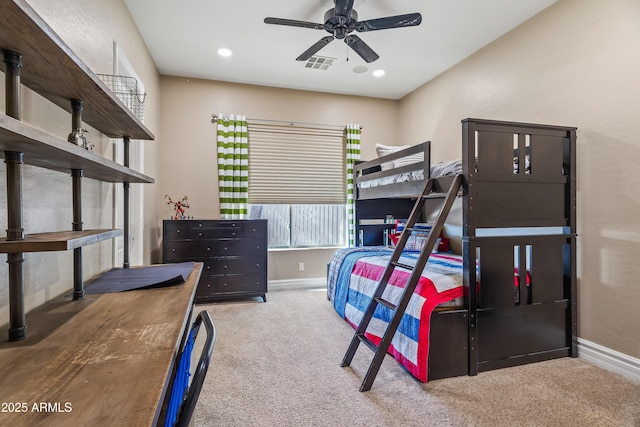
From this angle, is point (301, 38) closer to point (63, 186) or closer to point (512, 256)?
point (63, 186)

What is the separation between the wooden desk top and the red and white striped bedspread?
57.8 inches

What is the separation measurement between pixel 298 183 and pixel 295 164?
0.88 ft

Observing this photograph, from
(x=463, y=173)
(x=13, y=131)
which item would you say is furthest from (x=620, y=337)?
(x=13, y=131)

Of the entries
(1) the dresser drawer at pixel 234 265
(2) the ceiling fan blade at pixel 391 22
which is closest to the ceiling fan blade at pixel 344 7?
(2) the ceiling fan blade at pixel 391 22

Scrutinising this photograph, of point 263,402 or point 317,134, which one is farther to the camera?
point 317,134

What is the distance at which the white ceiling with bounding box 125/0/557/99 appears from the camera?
106 inches

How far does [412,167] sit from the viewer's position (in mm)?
2803

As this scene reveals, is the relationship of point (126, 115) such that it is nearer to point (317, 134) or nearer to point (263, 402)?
point (263, 402)

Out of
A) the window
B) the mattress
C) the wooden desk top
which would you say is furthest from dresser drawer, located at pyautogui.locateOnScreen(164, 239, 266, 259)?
the wooden desk top

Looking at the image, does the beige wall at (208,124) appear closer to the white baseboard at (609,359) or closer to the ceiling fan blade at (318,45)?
the ceiling fan blade at (318,45)

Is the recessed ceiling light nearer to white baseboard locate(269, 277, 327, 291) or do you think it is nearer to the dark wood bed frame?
the dark wood bed frame

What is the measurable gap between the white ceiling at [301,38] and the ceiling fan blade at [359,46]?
29 centimetres

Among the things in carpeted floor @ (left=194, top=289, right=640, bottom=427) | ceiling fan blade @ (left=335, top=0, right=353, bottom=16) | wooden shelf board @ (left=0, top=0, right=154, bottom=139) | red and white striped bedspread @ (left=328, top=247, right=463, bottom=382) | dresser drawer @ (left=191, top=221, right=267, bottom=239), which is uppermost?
ceiling fan blade @ (left=335, top=0, right=353, bottom=16)

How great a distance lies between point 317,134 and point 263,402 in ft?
11.6
